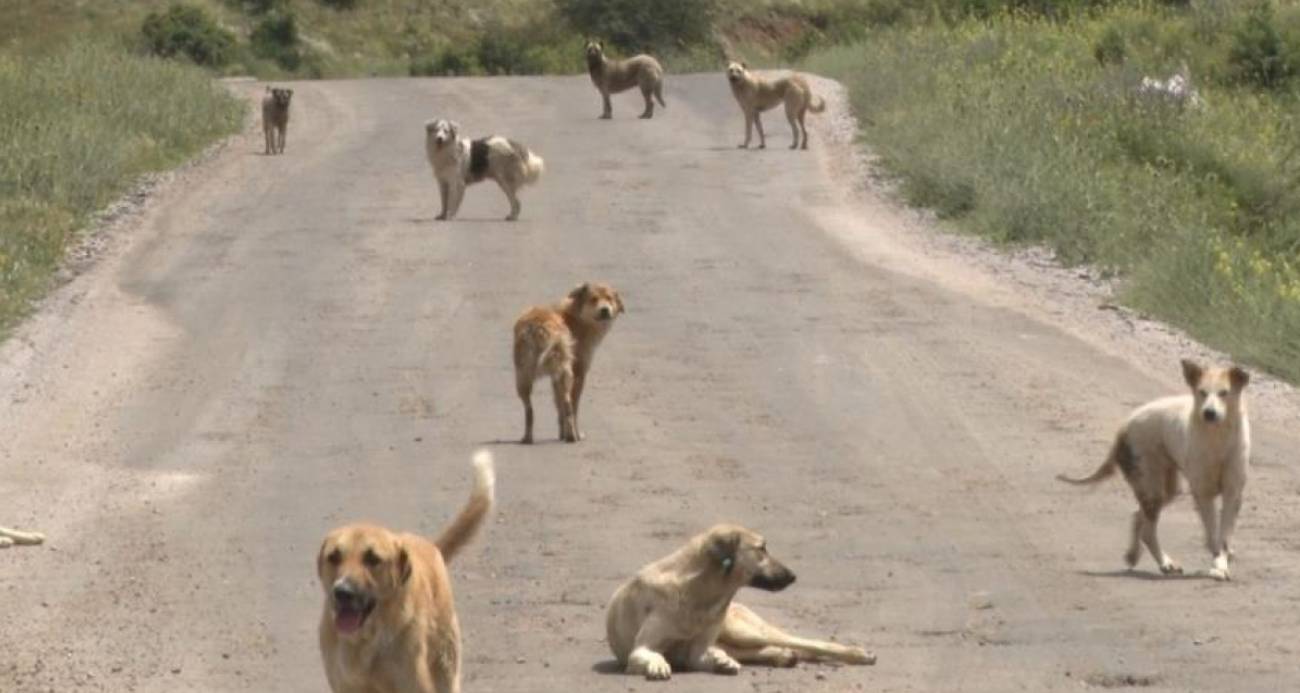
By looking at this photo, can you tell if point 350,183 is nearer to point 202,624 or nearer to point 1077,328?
point 1077,328

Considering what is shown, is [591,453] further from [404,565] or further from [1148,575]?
[404,565]

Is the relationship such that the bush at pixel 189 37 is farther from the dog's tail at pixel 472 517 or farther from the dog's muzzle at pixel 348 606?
the dog's muzzle at pixel 348 606

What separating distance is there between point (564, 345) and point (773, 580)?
6.27 meters

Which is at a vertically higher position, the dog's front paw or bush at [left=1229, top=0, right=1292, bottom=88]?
the dog's front paw

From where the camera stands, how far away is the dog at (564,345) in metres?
17.3

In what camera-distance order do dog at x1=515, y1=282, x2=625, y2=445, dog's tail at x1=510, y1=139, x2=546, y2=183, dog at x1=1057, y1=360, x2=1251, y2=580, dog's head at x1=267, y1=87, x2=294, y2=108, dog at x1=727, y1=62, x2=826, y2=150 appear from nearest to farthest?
dog at x1=1057, y1=360, x2=1251, y2=580 < dog at x1=515, y1=282, x2=625, y2=445 < dog's tail at x1=510, y1=139, x2=546, y2=183 < dog's head at x1=267, y1=87, x2=294, y2=108 < dog at x1=727, y1=62, x2=826, y2=150

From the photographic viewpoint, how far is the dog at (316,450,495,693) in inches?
336

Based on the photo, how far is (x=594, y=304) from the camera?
57.1 feet

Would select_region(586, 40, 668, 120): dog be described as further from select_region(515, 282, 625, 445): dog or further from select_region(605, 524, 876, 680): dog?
select_region(605, 524, 876, 680): dog

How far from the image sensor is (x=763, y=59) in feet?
219

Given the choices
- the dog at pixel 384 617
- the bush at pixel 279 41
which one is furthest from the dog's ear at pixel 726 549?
the bush at pixel 279 41

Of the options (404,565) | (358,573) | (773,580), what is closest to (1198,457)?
(773,580)

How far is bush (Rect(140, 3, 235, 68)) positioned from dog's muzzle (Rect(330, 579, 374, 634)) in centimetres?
5069

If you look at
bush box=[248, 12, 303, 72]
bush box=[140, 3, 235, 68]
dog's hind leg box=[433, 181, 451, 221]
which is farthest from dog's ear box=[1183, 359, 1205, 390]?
bush box=[248, 12, 303, 72]
